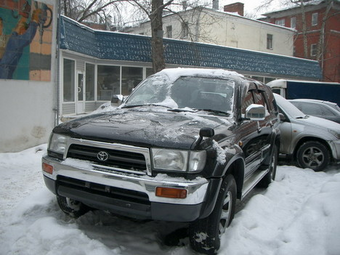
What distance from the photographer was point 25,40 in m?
7.05

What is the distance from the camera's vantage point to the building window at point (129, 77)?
57.8 feet

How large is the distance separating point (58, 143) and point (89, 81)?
13590 millimetres

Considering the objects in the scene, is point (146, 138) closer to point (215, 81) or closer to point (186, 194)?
point (186, 194)

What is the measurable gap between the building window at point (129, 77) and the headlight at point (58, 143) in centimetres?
1435

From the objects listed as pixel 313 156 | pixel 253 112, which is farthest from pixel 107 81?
pixel 253 112

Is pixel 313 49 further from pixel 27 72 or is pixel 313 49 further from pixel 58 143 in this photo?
pixel 58 143

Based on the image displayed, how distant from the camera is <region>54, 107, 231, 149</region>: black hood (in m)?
2.86

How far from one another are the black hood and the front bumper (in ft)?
0.96

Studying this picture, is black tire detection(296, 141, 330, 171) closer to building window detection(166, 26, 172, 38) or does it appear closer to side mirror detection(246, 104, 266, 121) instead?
side mirror detection(246, 104, 266, 121)

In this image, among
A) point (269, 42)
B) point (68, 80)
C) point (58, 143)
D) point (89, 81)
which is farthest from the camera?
point (269, 42)

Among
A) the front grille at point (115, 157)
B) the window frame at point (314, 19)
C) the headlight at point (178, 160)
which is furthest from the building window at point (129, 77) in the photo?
the window frame at point (314, 19)

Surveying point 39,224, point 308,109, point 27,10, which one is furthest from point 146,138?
point 308,109

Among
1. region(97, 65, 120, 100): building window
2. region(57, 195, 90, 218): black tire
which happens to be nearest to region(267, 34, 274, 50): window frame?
region(97, 65, 120, 100): building window

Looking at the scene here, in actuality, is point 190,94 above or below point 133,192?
above
